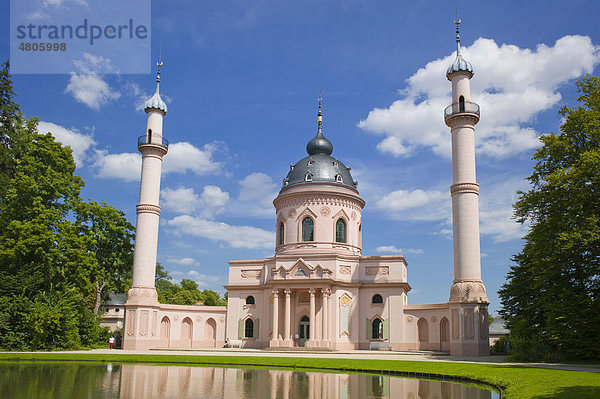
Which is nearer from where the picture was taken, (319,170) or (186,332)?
(186,332)

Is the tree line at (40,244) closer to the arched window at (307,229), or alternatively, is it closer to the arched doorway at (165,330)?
the arched doorway at (165,330)

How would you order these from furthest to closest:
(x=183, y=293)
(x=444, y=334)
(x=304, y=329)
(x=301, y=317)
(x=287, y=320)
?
(x=183, y=293) → (x=301, y=317) → (x=304, y=329) → (x=287, y=320) → (x=444, y=334)

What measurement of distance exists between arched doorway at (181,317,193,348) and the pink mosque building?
10 cm

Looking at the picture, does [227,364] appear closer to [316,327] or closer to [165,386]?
[165,386]

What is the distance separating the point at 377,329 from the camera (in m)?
44.6

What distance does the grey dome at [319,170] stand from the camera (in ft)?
167

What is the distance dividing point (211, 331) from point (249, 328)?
13.5ft

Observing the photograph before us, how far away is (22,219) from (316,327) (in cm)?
2379

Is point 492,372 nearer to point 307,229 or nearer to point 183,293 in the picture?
point 307,229

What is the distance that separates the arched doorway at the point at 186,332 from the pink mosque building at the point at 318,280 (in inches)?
3.9

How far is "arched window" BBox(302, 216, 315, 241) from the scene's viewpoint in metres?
49.3

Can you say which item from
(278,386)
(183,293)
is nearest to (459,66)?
(278,386)

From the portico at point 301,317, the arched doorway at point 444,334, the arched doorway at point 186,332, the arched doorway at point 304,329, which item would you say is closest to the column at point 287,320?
the portico at point 301,317

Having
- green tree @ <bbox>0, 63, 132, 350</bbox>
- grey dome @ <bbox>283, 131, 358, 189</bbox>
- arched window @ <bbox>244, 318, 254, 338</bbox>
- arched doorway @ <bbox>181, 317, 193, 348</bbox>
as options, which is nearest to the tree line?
green tree @ <bbox>0, 63, 132, 350</bbox>
